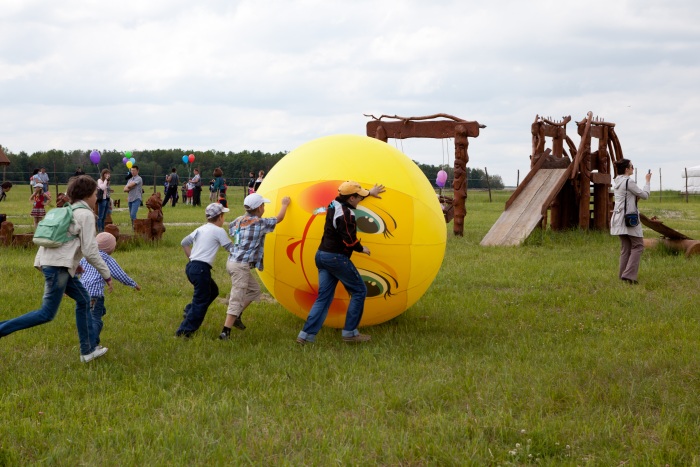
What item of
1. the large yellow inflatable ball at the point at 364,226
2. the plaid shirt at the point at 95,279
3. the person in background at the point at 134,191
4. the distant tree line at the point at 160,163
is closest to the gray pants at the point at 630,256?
the large yellow inflatable ball at the point at 364,226

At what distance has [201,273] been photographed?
7633mm

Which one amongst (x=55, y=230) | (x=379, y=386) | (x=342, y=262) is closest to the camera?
(x=379, y=386)

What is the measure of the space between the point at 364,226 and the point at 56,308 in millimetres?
2907

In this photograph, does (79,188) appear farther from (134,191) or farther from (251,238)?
(134,191)

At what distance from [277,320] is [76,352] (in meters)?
2.37

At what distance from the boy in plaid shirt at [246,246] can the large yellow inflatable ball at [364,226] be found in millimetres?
101

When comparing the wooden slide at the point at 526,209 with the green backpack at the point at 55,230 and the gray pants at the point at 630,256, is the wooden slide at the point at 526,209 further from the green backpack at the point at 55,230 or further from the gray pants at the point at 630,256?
the green backpack at the point at 55,230

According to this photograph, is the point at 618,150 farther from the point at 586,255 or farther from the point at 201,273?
the point at 201,273

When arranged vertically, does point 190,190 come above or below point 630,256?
above

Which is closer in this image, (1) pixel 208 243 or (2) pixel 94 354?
(2) pixel 94 354

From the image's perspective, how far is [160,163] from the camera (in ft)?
209

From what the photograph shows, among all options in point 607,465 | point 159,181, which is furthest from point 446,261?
point 159,181

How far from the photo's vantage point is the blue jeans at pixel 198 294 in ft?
25.1

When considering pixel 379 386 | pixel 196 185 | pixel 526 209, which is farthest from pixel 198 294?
pixel 196 185
